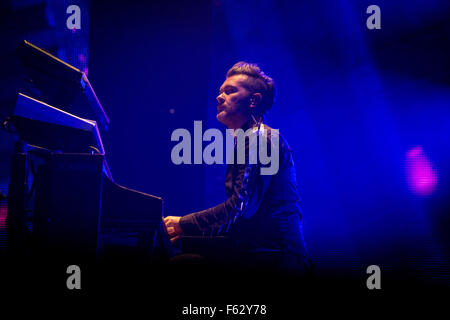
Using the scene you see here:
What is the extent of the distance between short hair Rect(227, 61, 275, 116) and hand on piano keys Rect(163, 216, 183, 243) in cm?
78

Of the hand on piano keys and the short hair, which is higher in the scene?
the short hair

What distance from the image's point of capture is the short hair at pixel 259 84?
2.01 metres

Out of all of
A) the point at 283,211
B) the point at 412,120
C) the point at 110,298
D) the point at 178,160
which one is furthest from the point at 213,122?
the point at 110,298

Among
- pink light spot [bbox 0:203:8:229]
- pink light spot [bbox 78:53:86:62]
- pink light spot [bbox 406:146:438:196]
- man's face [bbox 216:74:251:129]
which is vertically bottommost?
pink light spot [bbox 0:203:8:229]

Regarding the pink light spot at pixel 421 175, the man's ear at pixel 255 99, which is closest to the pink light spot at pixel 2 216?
the man's ear at pixel 255 99

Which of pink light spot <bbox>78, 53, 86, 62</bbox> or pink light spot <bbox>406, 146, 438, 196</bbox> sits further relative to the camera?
pink light spot <bbox>78, 53, 86, 62</bbox>

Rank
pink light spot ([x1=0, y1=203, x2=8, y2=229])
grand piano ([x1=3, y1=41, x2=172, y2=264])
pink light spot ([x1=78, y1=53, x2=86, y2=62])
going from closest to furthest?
grand piano ([x1=3, y1=41, x2=172, y2=264]) → pink light spot ([x1=0, y1=203, x2=8, y2=229]) → pink light spot ([x1=78, y1=53, x2=86, y2=62])

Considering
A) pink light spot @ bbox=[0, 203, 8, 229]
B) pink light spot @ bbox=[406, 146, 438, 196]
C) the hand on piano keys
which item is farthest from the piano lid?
pink light spot @ bbox=[406, 146, 438, 196]

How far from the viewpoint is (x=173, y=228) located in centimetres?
174

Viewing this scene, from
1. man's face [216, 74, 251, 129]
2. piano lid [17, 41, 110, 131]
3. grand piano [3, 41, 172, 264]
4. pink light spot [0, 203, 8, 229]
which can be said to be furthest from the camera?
pink light spot [0, 203, 8, 229]

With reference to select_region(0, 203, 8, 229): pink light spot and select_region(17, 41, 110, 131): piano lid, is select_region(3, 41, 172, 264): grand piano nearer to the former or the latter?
select_region(17, 41, 110, 131): piano lid

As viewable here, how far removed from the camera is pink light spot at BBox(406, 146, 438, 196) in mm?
3105

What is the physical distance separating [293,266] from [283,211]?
259 millimetres

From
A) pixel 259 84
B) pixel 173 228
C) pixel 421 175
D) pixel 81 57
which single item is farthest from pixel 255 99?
pixel 81 57
